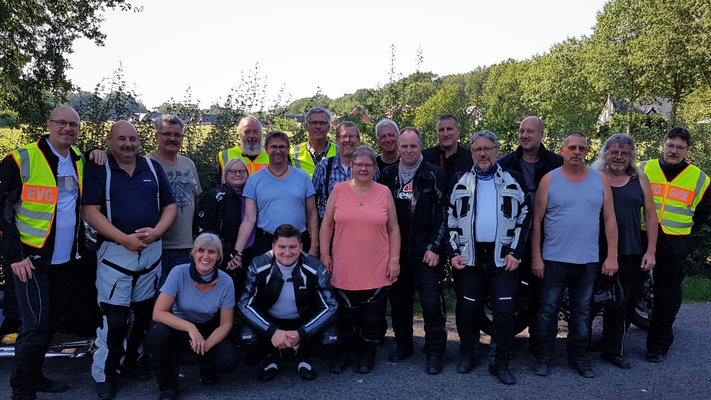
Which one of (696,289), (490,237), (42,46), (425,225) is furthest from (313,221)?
(42,46)

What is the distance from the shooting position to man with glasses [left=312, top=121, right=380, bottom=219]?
4.76m

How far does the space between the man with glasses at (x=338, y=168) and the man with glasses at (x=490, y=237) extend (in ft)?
3.11

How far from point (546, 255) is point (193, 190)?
3.32m

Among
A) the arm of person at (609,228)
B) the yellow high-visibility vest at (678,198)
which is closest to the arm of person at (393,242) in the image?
the arm of person at (609,228)

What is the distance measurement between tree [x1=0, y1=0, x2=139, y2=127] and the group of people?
6602 mm

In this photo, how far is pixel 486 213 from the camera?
14.0 ft

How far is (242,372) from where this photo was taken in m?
4.38

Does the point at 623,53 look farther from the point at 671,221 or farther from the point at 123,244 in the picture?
the point at 123,244

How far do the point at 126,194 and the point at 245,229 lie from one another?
1.01 m

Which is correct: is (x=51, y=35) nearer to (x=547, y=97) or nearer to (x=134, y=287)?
(x=134, y=287)

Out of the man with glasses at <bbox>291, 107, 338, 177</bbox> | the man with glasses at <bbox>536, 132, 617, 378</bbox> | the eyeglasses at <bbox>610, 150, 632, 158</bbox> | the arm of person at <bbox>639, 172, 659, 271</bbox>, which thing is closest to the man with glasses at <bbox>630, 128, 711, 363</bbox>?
the arm of person at <bbox>639, 172, 659, 271</bbox>

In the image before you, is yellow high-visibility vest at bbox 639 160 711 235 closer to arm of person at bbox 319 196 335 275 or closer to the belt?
the belt

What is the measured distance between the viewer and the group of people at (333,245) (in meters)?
3.92

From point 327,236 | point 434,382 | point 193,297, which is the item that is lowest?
point 434,382
